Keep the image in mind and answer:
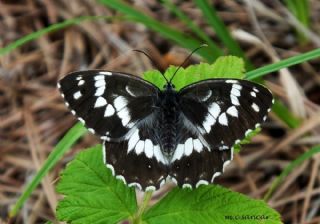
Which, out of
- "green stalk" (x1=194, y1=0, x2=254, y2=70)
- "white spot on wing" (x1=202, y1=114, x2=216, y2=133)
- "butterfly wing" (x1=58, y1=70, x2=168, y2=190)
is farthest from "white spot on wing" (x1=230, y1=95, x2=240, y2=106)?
"green stalk" (x1=194, y1=0, x2=254, y2=70)

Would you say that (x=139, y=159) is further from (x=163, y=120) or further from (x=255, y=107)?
(x=255, y=107)

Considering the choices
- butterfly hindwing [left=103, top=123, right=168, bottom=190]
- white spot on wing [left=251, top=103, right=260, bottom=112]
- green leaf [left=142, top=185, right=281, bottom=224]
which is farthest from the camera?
white spot on wing [left=251, top=103, right=260, bottom=112]

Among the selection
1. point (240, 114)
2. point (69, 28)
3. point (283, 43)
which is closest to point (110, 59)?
point (69, 28)

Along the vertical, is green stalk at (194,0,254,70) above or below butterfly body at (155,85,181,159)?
above

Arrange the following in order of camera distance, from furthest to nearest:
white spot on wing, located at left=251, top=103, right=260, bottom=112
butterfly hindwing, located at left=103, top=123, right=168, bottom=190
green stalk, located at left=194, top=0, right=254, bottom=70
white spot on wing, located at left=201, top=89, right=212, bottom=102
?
green stalk, located at left=194, top=0, right=254, bottom=70 → white spot on wing, located at left=201, top=89, right=212, bottom=102 → white spot on wing, located at left=251, top=103, right=260, bottom=112 → butterfly hindwing, located at left=103, top=123, right=168, bottom=190

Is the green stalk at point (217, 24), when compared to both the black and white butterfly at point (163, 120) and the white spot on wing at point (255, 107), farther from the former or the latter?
the white spot on wing at point (255, 107)

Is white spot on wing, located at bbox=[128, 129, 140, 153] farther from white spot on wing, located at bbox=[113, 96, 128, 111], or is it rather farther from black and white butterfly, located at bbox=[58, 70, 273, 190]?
white spot on wing, located at bbox=[113, 96, 128, 111]

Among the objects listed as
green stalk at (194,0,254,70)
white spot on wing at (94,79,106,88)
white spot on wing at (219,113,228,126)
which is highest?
green stalk at (194,0,254,70)
